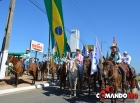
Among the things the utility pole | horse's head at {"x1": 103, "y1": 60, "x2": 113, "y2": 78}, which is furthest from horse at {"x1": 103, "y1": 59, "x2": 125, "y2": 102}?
the utility pole

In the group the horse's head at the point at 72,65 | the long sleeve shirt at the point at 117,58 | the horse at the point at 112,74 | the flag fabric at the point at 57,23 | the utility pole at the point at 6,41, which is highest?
the flag fabric at the point at 57,23

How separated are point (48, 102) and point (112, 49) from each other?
455 cm

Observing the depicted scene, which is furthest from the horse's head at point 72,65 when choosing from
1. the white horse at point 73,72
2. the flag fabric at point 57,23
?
the flag fabric at point 57,23

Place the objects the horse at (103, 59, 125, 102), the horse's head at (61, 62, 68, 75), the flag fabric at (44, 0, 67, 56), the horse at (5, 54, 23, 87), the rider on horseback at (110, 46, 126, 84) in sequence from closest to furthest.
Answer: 1. the horse at (103, 59, 125, 102)
2. the rider on horseback at (110, 46, 126, 84)
3. the horse's head at (61, 62, 68, 75)
4. the horse at (5, 54, 23, 87)
5. the flag fabric at (44, 0, 67, 56)

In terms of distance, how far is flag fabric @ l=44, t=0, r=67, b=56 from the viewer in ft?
76.6

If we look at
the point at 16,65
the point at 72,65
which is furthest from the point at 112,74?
the point at 16,65

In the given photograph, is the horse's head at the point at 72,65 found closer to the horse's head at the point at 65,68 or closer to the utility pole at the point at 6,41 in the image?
the horse's head at the point at 65,68

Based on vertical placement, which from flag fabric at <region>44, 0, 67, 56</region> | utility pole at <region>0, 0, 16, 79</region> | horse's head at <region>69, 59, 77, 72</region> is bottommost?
horse's head at <region>69, 59, 77, 72</region>

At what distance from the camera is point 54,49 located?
25.1 metres

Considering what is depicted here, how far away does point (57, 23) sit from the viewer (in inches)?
928

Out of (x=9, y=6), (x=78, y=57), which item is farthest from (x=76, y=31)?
(x=78, y=57)

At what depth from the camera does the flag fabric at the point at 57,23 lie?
76.6ft

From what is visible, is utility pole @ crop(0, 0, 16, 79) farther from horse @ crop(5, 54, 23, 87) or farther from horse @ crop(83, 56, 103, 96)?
horse @ crop(83, 56, 103, 96)

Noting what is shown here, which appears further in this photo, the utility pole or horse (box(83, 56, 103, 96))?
the utility pole
